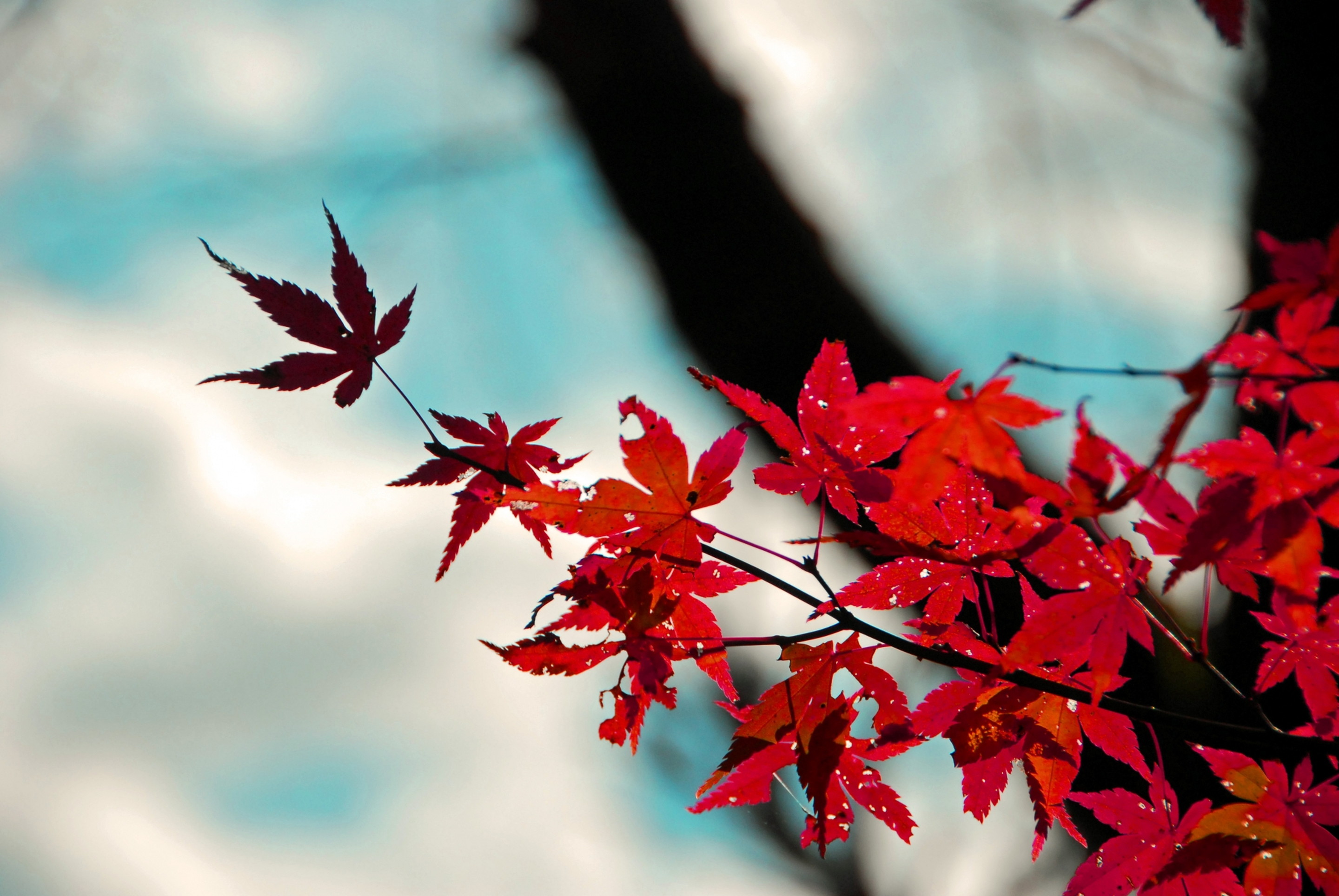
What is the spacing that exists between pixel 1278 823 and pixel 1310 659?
0.16 m

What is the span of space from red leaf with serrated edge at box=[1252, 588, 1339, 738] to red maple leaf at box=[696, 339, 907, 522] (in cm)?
38

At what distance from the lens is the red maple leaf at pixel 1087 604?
0.61 m

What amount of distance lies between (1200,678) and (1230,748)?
66cm

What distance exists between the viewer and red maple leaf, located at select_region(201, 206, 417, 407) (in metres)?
0.79

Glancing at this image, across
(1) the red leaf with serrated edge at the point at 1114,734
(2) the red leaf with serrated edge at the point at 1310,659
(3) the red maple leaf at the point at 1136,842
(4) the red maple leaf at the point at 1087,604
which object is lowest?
(3) the red maple leaf at the point at 1136,842

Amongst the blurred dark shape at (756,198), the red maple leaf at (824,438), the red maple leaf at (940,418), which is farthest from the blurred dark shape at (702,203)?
the red maple leaf at (940,418)

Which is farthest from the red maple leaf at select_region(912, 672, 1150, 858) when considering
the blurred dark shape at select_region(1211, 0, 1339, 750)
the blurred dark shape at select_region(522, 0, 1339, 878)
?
the blurred dark shape at select_region(1211, 0, 1339, 750)

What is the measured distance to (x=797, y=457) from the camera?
2.53ft

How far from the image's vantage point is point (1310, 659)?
705mm

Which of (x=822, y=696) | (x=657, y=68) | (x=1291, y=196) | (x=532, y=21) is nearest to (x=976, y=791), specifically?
(x=822, y=696)

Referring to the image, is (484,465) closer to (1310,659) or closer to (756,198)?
(1310,659)

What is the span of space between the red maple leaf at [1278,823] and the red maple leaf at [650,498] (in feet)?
1.74

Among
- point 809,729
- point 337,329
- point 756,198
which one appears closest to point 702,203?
point 756,198

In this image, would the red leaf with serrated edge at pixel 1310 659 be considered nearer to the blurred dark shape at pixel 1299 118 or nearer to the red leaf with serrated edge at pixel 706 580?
the red leaf with serrated edge at pixel 706 580
